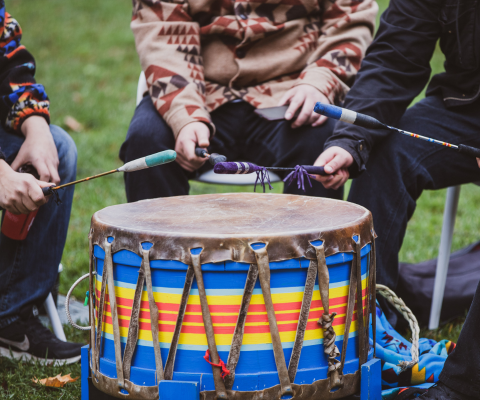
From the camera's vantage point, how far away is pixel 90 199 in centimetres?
360

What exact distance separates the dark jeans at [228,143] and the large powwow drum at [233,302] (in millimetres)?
635

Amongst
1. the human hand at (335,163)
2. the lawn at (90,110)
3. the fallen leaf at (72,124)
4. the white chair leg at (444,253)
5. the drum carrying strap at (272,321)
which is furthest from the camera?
the fallen leaf at (72,124)

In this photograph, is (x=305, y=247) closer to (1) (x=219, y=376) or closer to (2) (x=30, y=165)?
(1) (x=219, y=376)

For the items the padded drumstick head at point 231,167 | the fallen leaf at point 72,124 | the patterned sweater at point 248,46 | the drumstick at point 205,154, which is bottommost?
the fallen leaf at point 72,124

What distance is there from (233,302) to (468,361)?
2.03ft

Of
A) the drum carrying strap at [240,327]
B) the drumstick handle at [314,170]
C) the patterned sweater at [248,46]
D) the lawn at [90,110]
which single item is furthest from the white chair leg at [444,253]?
the drum carrying strap at [240,327]

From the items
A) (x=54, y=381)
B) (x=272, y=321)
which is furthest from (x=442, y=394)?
(x=54, y=381)

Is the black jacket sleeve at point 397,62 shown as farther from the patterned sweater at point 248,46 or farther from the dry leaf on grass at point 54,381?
the dry leaf on grass at point 54,381

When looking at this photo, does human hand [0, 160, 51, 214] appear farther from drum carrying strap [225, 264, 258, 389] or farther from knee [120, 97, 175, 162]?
drum carrying strap [225, 264, 258, 389]

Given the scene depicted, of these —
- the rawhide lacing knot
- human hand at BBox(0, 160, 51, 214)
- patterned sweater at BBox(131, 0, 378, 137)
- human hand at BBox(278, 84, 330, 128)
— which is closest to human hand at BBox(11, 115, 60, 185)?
human hand at BBox(0, 160, 51, 214)

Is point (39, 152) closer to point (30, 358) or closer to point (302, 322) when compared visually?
point (30, 358)

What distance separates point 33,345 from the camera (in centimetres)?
190

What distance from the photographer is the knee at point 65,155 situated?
75.9 inches

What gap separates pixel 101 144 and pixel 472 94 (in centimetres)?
331
